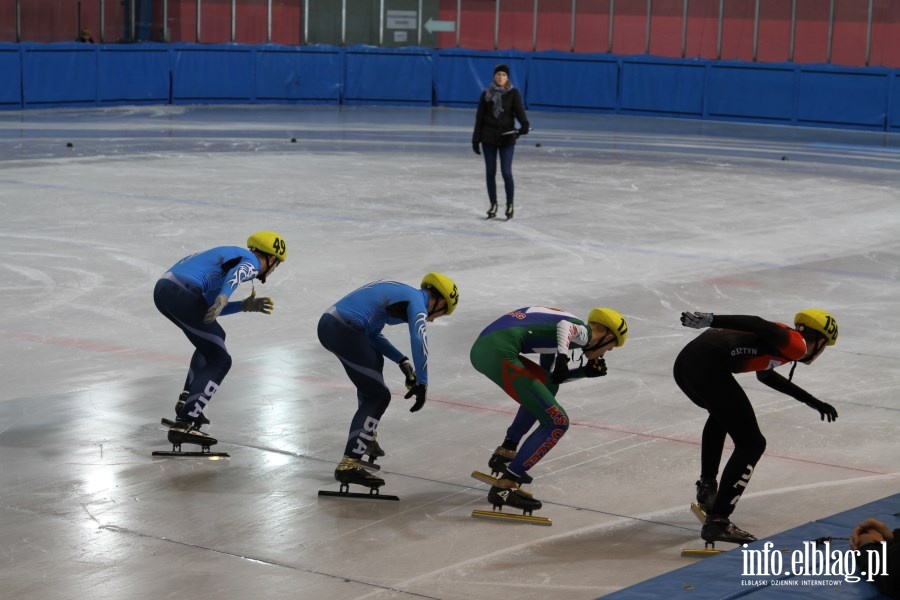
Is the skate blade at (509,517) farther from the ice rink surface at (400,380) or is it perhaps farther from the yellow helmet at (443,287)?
the yellow helmet at (443,287)

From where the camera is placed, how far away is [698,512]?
6.66 meters

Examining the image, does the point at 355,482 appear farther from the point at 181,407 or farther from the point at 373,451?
the point at 181,407

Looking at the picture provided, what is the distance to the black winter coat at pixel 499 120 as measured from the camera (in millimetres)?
16641

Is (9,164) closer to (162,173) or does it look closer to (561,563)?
(162,173)

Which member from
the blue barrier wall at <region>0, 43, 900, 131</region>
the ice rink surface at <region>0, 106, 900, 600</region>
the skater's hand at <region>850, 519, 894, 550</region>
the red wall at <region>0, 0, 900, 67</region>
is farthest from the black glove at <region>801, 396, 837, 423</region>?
the red wall at <region>0, 0, 900, 67</region>

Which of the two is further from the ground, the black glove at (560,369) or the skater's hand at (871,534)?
the black glove at (560,369)

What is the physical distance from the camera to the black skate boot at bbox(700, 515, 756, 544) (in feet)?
20.7

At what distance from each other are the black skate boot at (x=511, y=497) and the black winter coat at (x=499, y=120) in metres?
10.3

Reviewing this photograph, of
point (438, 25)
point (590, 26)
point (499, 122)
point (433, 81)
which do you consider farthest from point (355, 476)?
point (438, 25)

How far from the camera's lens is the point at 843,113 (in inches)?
1281

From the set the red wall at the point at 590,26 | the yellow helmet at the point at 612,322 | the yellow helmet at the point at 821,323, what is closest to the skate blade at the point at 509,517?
the yellow helmet at the point at 612,322

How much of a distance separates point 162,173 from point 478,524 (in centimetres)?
1478

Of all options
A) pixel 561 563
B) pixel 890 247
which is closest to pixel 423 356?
pixel 561 563

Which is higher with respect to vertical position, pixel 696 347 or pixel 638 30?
pixel 638 30
